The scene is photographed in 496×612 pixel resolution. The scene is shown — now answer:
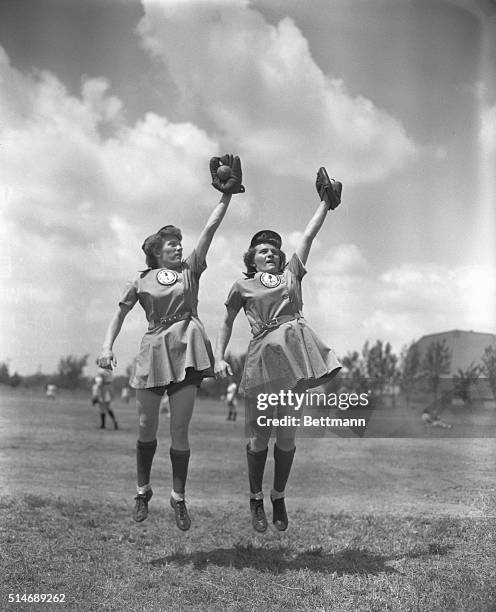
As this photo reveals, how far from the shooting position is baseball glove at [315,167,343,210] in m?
4.41

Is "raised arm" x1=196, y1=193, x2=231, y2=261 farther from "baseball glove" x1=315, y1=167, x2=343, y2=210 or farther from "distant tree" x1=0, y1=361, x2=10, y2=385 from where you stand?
"distant tree" x1=0, y1=361, x2=10, y2=385

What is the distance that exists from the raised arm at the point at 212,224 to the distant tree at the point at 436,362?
2367 millimetres

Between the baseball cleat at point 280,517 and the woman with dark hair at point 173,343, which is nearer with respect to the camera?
the woman with dark hair at point 173,343

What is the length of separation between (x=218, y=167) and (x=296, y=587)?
9.08 ft

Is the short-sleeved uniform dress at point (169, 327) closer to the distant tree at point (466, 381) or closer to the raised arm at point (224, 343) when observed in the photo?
the raised arm at point (224, 343)

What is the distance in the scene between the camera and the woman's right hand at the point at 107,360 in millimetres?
4293

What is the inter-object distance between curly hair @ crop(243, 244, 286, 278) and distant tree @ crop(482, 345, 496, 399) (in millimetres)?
1848

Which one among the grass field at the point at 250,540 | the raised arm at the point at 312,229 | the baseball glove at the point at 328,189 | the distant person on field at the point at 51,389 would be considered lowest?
the grass field at the point at 250,540

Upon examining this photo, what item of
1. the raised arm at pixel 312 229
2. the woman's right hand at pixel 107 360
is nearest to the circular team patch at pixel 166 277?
the woman's right hand at pixel 107 360

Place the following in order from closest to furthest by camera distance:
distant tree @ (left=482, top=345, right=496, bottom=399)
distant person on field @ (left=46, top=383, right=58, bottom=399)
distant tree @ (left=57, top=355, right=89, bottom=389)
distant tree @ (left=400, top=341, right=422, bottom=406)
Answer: distant tree @ (left=57, top=355, right=89, bottom=389)
distant tree @ (left=482, top=345, right=496, bottom=399)
distant tree @ (left=400, top=341, right=422, bottom=406)
distant person on field @ (left=46, top=383, right=58, bottom=399)

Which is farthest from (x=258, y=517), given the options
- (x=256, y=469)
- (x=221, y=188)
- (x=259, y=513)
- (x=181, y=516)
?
(x=221, y=188)

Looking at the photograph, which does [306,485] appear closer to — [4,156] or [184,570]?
[184,570]

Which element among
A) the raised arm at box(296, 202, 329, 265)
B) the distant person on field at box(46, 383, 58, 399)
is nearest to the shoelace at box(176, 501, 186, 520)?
the raised arm at box(296, 202, 329, 265)

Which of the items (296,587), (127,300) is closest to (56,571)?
(296,587)
